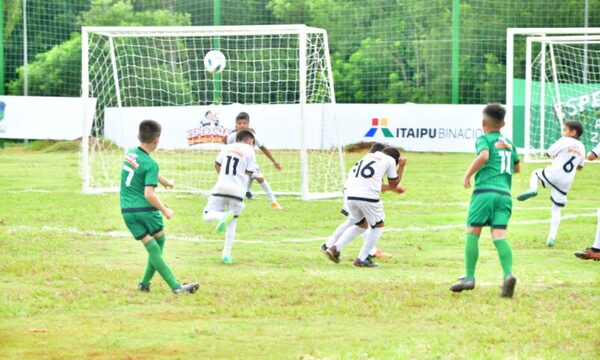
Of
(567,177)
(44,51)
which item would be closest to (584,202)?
(567,177)

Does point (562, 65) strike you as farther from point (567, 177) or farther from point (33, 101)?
point (567, 177)

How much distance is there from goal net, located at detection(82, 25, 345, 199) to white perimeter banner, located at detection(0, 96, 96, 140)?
430cm

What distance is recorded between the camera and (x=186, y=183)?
22.4 meters

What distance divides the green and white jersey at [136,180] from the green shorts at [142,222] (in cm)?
4

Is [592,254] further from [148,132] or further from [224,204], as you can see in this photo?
[148,132]

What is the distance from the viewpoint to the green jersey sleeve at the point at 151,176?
9.33 m

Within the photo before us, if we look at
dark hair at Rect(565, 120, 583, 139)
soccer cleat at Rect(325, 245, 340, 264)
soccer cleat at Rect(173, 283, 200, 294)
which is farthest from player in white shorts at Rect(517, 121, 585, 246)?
soccer cleat at Rect(173, 283, 200, 294)

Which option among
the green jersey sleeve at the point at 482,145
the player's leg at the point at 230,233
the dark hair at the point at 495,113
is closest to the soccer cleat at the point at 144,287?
the player's leg at the point at 230,233

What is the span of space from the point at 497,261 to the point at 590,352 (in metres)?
4.64

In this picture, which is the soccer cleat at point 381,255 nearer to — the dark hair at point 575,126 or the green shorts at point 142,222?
the dark hair at point 575,126

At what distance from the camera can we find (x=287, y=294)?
367 inches

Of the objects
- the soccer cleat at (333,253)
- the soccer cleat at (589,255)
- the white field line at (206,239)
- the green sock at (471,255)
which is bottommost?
the white field line at (206,239)

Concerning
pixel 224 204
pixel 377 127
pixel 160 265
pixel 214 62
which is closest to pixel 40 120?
pixel 377 127

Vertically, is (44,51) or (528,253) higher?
(44,51)
